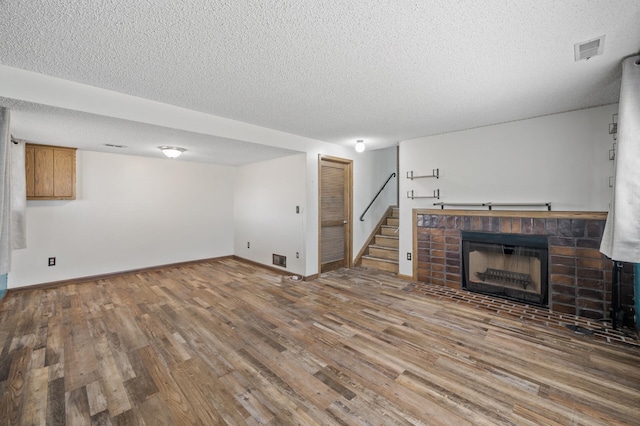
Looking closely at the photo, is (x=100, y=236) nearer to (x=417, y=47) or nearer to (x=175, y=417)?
(x=175, y=417)

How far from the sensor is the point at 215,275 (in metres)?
4.78

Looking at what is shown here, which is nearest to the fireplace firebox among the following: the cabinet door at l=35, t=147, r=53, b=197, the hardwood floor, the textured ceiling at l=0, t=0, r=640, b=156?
the hardwood floor

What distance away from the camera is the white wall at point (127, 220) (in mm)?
4090

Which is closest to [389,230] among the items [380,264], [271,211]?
[380,264]

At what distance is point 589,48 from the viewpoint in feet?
6.00

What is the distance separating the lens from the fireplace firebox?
332 cm

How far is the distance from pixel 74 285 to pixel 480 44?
19.8ft

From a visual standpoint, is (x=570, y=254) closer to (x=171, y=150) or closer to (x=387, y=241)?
(x=387, y=241)

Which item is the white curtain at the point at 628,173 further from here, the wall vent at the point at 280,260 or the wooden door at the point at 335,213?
the wall vent at the point at 280,260

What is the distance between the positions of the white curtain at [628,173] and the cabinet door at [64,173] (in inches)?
257

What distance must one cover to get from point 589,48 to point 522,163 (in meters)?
1.84

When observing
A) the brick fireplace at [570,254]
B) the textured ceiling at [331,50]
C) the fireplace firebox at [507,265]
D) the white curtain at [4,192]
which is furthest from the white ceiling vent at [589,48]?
the white curtain at [4,192]

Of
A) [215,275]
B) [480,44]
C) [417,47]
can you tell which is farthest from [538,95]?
Answer: [215,275]

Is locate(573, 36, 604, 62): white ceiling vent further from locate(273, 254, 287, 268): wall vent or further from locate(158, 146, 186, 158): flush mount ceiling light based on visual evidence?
locate(158, 146, 186, 158): flush mount ceiling light
